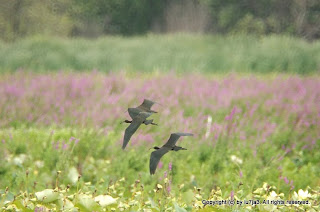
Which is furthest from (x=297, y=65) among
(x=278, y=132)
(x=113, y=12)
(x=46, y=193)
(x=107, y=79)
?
(x=46, y=193)

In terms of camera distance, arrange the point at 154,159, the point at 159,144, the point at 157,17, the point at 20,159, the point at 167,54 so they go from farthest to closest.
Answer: the point at 157,17
the point at 167,54
the point at 159,144
the point at 20,159
the point at 154,159

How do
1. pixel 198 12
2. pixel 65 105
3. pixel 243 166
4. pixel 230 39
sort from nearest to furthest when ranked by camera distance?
pixel 243 166
pixel 65 105
pixel 230 39
pixel 198 12

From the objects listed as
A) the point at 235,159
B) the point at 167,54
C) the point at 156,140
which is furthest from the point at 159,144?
the point at 167,54

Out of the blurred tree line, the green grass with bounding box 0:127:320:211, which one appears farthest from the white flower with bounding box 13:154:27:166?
the blurred tree line

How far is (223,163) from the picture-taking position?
4.77 m

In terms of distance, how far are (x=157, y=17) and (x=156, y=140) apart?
16946 mm

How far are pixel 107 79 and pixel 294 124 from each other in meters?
2.91

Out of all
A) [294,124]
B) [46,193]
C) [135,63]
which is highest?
[46,193]

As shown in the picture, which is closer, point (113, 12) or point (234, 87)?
point (234, 87)

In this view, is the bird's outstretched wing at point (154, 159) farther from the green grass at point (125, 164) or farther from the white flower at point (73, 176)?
the green grass at point (125, 164)

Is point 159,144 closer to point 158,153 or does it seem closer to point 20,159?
point 20,159

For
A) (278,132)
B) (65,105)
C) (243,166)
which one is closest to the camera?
(243,166)

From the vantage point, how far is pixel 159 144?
5.18 meters

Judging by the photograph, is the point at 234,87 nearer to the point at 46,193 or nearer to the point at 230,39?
the point at 46,193
